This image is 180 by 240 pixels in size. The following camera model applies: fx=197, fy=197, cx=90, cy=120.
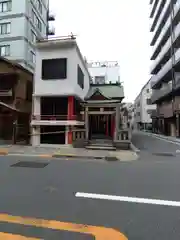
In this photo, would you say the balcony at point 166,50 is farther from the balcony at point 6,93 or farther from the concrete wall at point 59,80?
the balcony at point 6,93

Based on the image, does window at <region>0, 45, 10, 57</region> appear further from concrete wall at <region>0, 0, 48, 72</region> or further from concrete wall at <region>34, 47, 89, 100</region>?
concrete wall at <region>34, 47, 89, 100</region>

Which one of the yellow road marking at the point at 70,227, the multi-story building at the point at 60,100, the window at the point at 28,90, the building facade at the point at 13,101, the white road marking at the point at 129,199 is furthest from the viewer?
the window at the point at 28,90

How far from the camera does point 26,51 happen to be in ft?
89.5

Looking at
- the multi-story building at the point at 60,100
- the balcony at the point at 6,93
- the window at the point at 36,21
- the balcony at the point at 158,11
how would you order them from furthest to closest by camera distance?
the balcony at the point at 158,11 < the window at the point at 36,21 < the balcony at the point at 6,93 < the multi-story building at the point at 60,100

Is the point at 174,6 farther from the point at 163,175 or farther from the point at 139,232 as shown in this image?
the point at 139,232

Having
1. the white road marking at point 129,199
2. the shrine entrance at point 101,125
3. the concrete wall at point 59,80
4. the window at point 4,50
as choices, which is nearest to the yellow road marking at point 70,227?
the white road marking at point 129,199

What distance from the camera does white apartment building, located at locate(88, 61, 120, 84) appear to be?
33062 mm

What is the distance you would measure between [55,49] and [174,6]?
1991cm

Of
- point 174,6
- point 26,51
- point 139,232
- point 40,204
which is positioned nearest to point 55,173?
point 40,204

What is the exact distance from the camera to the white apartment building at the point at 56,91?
14.6 m

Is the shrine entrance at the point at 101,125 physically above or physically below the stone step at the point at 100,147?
above

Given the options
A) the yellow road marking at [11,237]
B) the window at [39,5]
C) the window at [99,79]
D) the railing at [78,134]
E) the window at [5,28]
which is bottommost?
the yellow road marking at [11,237]

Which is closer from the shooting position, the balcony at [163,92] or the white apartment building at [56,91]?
the white apartment building at [56,91]

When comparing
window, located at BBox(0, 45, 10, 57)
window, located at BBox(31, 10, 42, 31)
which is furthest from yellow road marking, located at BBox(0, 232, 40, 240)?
window, located at BBox(31, 10, 42, 31)
